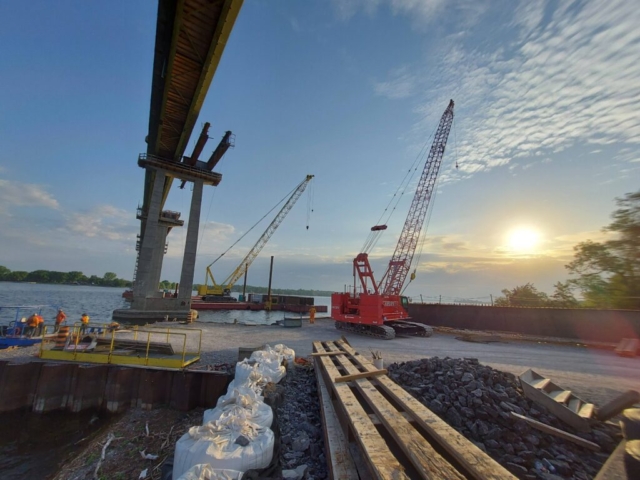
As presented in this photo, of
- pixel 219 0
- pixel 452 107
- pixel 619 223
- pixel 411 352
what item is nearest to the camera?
pixel 411 352

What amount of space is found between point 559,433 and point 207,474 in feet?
16.6

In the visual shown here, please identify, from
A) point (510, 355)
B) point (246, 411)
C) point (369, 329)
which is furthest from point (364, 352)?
point (246, 411)

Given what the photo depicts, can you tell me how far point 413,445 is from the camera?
3.00m

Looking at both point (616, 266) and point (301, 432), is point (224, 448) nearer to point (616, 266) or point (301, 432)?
point (301, 432)

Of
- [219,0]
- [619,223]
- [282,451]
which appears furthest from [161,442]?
[619,223]

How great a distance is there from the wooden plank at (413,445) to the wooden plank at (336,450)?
0.57m

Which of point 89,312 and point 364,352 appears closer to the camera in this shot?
point 364,352

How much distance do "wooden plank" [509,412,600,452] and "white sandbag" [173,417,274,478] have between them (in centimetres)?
404

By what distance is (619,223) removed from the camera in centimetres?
1822

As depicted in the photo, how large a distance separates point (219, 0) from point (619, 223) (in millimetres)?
26302

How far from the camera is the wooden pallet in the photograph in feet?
15.1

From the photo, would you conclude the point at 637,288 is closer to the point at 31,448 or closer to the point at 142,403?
the point at 142,403

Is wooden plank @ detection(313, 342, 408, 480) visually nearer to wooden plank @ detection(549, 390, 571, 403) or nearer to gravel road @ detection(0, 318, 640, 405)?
wooden plank @ detection(549, 390, 571, 403)

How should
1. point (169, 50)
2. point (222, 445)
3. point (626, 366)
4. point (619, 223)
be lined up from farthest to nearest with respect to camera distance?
point (619, 223)
point (169, 50)
point (626, 366)
point (222, 445)
